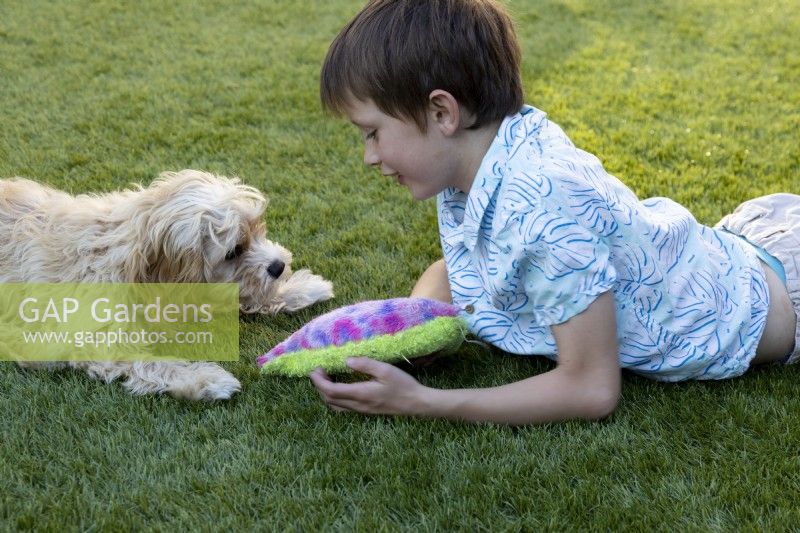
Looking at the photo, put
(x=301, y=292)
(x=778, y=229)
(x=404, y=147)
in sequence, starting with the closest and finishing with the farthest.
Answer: (x=404, y=147)
(x=778, y=229)
(x=301, y=292)

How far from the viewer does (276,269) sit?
3.34 meters

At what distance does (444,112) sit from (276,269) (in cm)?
111

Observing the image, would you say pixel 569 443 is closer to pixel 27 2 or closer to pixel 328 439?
pixel 328 439

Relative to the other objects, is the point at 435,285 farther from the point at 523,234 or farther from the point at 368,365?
the point at 523,234

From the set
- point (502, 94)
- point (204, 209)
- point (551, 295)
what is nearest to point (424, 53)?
point (502, 94)

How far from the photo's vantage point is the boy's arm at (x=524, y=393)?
2.50 m

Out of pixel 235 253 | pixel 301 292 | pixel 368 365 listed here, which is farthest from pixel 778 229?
pixel 235 253

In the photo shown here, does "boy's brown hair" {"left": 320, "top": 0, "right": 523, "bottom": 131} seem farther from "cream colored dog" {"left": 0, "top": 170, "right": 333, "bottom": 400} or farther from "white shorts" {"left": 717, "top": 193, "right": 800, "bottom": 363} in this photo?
"white shorts" {"left": 717, "top": 193, "right": 800, "bottom": 363}

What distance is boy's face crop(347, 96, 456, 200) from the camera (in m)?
2.62

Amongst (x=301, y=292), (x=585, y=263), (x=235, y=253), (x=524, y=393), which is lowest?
(x=301, y=292)

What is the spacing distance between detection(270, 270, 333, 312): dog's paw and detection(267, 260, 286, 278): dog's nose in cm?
15

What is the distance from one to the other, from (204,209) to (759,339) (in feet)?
6.72

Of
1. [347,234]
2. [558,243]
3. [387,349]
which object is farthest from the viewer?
[347,234]

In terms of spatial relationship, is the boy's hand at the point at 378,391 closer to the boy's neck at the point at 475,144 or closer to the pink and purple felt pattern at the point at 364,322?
the pink and purple felt pattern at the point at 364,322
